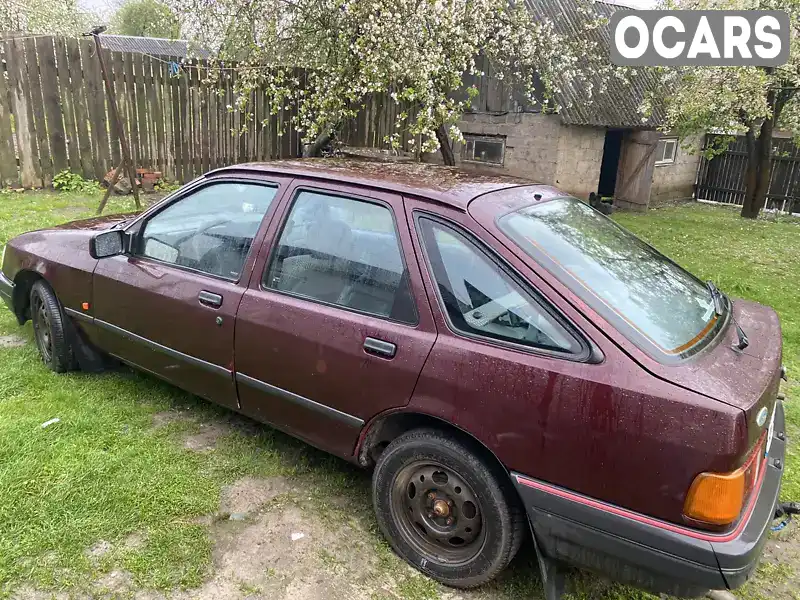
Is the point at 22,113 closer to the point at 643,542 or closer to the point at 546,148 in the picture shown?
the point at 546,148

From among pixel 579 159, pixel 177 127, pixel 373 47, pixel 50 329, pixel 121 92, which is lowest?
pixel 50 329

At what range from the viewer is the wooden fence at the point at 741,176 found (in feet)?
49.4

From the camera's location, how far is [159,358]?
11.9 ft

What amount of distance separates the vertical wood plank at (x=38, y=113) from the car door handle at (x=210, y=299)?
9.03 m

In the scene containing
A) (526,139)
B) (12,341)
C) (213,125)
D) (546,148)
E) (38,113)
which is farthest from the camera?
(526,139)

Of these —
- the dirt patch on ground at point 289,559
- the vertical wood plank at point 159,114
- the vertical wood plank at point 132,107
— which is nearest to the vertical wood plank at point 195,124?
the vertical wood plank at point 159,114

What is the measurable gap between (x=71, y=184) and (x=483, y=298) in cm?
1021

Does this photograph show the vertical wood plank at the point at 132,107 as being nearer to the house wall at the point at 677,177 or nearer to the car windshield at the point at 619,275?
the car windshield at the point at 619,275

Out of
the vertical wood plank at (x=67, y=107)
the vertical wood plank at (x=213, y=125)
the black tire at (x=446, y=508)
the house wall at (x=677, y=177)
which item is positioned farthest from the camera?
the house wall at (x=677, y=177)

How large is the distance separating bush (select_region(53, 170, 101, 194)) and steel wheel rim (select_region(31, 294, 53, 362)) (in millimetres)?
6898

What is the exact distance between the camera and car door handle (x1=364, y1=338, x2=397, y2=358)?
8.57ft

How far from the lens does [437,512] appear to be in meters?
2.63

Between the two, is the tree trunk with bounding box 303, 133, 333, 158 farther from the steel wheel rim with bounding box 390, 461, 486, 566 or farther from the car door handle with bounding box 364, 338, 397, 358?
the steel wheel rim with bounding box 390, 461, 486, 566

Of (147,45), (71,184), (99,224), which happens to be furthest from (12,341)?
(147,45)
